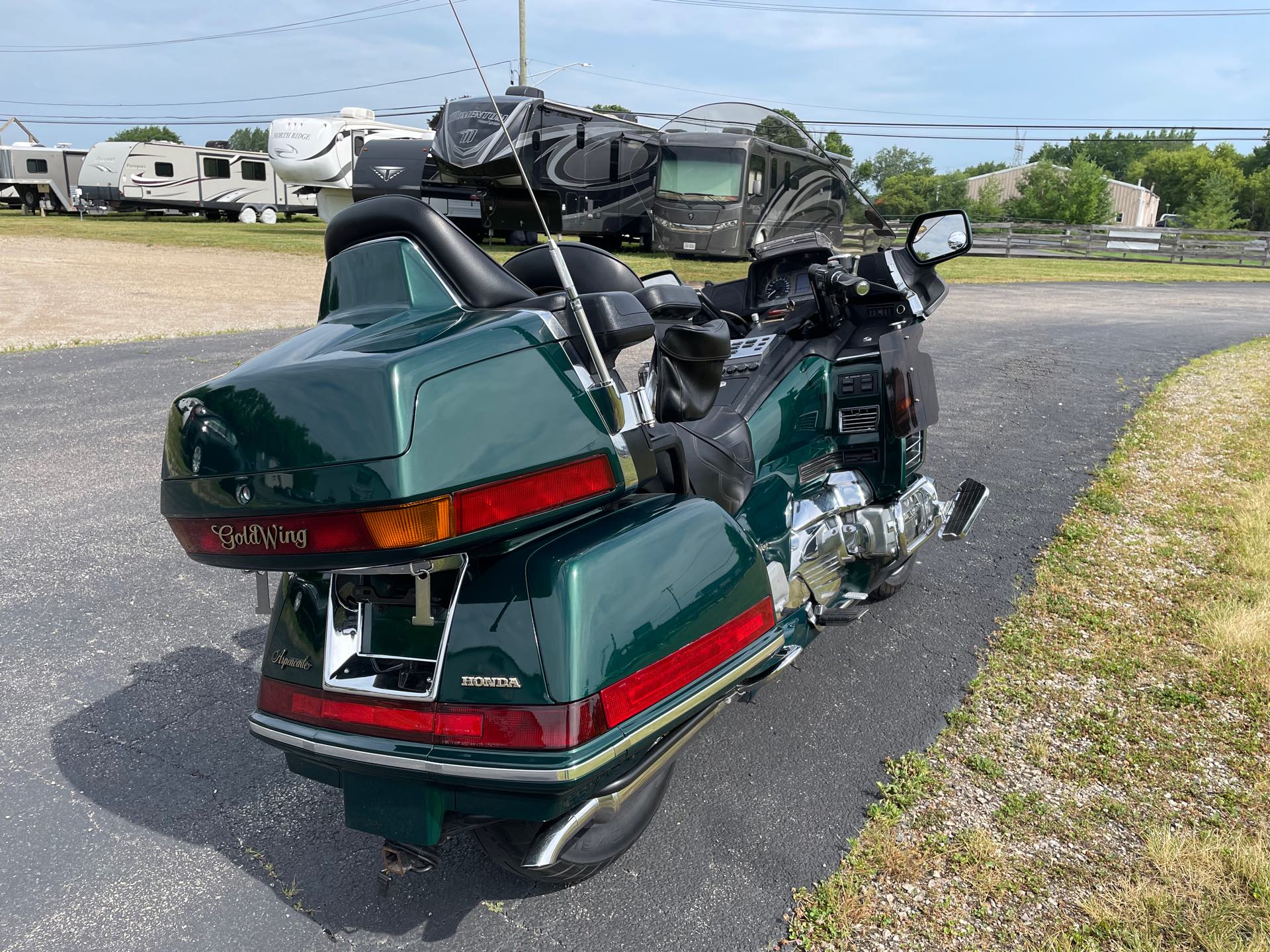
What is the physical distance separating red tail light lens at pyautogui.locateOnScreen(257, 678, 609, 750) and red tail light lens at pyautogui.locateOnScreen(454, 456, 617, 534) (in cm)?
35

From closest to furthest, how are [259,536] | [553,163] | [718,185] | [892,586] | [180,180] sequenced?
[259,536] → [892,586] → [718,185] → [553,163] → [180,180]

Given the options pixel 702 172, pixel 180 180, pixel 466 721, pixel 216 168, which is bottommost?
pixel 466 721

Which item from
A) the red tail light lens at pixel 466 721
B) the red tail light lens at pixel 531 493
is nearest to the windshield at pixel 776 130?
the red tail light lens at pixel 531 493

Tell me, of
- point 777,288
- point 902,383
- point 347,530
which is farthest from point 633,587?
point 777,288

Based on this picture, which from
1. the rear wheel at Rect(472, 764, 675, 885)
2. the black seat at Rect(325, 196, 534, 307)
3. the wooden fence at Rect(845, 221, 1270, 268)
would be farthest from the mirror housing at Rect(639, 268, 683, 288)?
the wooden fence at Rect(845, 221, 1270, 268)

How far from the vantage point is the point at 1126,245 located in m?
35.6

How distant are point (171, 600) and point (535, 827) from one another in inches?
101

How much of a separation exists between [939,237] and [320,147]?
97.4ft

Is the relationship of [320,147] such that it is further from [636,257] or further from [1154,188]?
[1154,188]

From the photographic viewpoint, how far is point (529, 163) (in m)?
19.9

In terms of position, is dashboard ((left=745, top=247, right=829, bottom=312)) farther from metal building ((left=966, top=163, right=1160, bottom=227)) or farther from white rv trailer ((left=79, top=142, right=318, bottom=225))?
metal building ((left=966, top=163, right=1160, bottom=227))

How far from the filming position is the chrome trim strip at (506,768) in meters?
1.67

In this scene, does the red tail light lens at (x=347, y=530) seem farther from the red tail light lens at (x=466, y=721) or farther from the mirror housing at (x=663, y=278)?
the mirror housing at (x=663, y=278)

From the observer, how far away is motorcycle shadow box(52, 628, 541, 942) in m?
2.26
